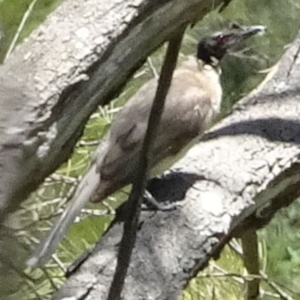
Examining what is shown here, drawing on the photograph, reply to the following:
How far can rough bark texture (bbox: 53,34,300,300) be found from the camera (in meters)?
1.36

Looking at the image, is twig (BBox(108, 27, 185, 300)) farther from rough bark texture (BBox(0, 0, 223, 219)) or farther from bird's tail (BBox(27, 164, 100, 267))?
bird's tail (BBox(27, 164, 100, 267))

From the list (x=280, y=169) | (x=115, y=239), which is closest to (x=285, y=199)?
(x=280, y=169)

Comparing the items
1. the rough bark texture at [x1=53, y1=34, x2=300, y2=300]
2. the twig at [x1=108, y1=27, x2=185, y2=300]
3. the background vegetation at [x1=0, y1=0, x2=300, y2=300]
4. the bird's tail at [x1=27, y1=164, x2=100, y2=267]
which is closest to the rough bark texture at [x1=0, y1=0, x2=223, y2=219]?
the twig at [x1=108, y1=27, x2=185, y2=300]

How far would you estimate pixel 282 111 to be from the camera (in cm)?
180

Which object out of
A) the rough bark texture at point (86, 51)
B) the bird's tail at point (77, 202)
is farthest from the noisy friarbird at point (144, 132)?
the rough bark texture at point (86, 51)

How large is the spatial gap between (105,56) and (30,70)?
0.15 metres

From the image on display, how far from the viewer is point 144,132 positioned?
1.93 m

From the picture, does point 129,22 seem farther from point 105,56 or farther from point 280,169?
point 280,169

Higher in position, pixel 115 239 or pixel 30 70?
pixel 30 70

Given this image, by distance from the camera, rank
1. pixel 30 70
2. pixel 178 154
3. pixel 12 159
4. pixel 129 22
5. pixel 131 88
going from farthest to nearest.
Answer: pixel 131 88
pixel 178 154
pixel 129 22
pixel 30 70
pixel 12 159

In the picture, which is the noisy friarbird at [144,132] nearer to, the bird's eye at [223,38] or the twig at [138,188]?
the bird's eye at [223,38]

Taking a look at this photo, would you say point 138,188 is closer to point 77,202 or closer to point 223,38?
point 77,202

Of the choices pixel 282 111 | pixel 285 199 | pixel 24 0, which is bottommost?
pixel 285 199

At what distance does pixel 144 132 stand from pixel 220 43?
603 millimetres
